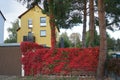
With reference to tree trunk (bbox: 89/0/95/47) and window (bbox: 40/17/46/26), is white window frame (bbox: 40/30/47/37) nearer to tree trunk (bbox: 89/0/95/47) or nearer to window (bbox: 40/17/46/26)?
window (bbox: 40/17/46/26)

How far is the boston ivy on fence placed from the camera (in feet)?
84.0

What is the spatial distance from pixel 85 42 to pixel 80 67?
21.8 feet

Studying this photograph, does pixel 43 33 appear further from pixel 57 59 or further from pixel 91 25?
pixel 57 59

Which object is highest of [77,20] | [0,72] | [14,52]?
[77,20]

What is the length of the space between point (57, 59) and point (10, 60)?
6.52 m

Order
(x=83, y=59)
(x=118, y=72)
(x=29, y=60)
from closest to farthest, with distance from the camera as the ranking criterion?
(x=118, y=72) < (x=83, y=59) < (x=29, y=60)

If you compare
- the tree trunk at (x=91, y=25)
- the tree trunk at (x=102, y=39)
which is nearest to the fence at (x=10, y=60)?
the tree trunk at (x=91, y=25)

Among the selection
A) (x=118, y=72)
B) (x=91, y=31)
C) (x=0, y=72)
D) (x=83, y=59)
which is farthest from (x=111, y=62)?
(x=0, y=72)

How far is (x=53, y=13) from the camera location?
2938cm

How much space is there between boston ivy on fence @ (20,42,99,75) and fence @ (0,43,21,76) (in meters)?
2.16

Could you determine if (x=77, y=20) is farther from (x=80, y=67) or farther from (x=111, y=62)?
(x=111, y=62)

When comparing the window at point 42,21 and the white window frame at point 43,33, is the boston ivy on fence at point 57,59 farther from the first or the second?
the white window frame at point 43,33

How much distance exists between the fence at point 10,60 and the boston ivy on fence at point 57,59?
216 cm

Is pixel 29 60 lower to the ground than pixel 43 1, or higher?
lower
